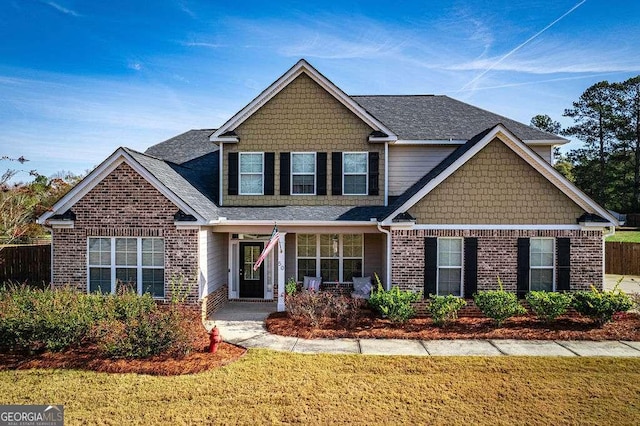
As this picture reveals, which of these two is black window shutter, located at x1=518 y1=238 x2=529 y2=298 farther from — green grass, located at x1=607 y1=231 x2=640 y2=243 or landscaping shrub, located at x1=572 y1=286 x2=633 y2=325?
green grass, located at x1=607 y1=231 x2=640 y2=243

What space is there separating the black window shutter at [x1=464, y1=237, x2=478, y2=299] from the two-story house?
31 millimetres

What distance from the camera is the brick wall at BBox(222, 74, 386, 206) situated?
1430 cm

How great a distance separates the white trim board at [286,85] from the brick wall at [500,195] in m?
3.17

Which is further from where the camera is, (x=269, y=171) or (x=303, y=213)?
(x=269, y=171)

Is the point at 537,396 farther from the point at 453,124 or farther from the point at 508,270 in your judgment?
the point at 453,124

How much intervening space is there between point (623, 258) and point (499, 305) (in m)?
16.7

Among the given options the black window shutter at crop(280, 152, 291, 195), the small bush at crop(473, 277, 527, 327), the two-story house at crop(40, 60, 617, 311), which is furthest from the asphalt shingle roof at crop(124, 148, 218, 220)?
the small bush at crop(473, 277, 527, 327)

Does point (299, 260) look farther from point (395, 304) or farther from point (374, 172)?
point (395, 304)

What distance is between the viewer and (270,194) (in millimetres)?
14500

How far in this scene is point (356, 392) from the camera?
7.00m

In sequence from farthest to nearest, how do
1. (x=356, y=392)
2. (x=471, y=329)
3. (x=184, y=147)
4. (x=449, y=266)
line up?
(x=184, y=147)
(x=449, y=266)
(x=471, y=329)
(x=356, y=392)

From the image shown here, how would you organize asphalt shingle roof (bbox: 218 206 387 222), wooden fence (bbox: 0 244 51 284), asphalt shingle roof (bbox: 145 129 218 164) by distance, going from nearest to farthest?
→ asphalt shingle roof (bbox: 218 206 387 222), wooden fence (bbox: 0 244 51 284), asphalt shingle roof (bbox: 145 129 218 164)

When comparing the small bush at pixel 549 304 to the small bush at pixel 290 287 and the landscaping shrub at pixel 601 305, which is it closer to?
the landscaping shrub at pixel 601 305

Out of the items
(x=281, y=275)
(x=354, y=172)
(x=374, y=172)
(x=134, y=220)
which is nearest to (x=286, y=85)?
(x=354, y=172)
